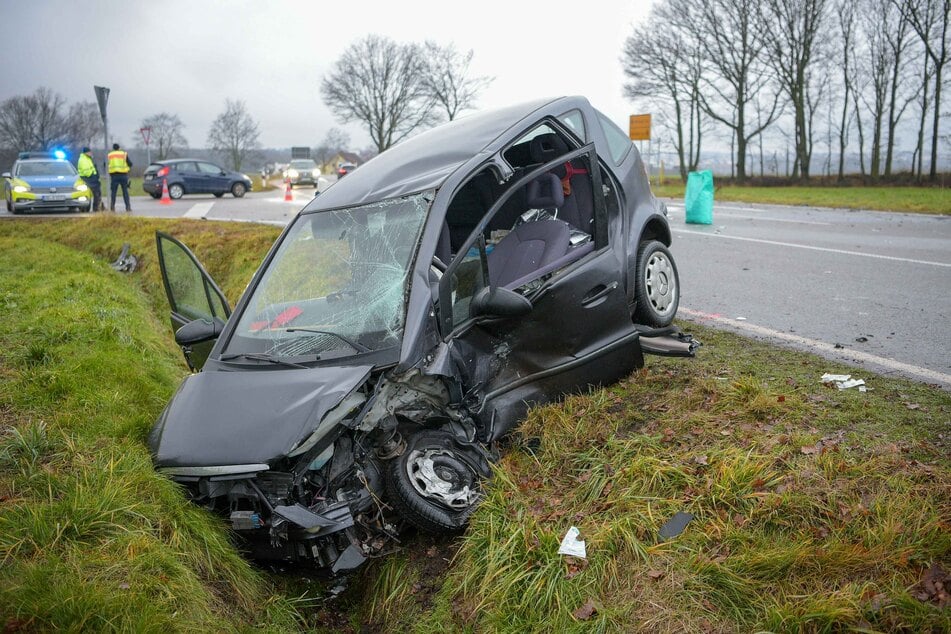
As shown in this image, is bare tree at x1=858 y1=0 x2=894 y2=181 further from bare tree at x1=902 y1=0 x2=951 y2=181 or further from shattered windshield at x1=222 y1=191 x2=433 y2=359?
shattered windshield at x1=222 y1=191 x2=433 y2=359

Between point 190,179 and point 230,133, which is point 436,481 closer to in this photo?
point 190,179

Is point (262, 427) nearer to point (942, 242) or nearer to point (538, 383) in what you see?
point (538, 383)

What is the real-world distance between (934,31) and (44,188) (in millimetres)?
32884

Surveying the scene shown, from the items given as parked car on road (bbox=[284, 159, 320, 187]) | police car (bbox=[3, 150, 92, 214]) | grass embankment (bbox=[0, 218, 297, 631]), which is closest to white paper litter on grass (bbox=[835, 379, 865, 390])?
grass embankment (bbox=[0, 218, 297, 631])

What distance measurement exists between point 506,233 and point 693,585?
2.69 metres

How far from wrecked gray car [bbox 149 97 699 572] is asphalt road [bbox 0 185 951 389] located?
1.27 metres

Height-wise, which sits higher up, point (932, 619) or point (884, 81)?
point (884, 81)

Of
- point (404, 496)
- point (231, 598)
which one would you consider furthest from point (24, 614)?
point (404, 496)

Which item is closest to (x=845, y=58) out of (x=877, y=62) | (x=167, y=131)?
(x=877, y=62)

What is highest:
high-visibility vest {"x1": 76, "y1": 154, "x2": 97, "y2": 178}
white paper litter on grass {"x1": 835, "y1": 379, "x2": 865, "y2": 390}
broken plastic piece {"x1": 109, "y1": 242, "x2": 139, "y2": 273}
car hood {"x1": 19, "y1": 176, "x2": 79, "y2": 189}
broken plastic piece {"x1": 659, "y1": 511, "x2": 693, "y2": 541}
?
high-visibility vest {"x1": 76, "y1": 154, "x2": 97, "y2": 178}

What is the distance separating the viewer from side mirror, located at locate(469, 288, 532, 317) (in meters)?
3.66

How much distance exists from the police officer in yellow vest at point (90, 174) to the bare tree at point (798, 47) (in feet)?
92.6

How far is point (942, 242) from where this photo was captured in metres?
10.0

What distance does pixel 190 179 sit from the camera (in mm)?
24906
